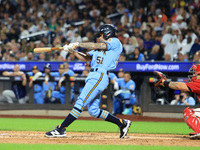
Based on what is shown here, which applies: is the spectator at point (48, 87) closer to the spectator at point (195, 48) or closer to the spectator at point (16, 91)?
the spectator at point (16, 91)

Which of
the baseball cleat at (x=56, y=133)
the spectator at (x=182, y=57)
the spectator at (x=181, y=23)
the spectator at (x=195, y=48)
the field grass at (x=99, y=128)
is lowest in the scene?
the field grass at (x=99, y=128)

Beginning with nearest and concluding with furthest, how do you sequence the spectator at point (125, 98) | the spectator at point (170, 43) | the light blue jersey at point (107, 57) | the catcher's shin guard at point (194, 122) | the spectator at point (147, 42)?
the light blue jersey at point (107, 57), the catcher's shin guard at point (194, 122), the spectator at point (125, 98), the spectator at point (170, 43), the spectator at point (147, 42)

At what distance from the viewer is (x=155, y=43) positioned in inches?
520

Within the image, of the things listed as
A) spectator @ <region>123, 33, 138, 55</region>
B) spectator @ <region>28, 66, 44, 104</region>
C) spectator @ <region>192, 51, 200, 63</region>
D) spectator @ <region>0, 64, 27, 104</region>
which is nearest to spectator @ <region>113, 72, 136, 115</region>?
spectator @ <region>123, 33, 138, 55</region>

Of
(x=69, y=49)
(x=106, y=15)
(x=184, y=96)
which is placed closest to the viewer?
(x=69, y=49)

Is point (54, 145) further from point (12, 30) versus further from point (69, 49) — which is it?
point (12, 30)

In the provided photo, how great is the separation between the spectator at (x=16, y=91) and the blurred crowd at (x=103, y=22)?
1223 mm

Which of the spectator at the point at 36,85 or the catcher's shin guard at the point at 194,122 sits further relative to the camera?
the spectator at the point at 36,85

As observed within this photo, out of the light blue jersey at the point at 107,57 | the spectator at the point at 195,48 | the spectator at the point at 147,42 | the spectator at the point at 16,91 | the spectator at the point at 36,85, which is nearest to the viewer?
the light blue jersey at the point at 107,57

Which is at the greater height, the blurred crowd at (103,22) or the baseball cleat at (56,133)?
the blurred crowd at (103,22)

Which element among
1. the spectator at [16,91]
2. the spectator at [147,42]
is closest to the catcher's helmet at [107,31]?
the spectator at [16,91]

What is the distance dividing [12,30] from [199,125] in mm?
11951

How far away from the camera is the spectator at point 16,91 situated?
12.6 m

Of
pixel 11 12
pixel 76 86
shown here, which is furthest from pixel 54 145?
pixel 11 12
